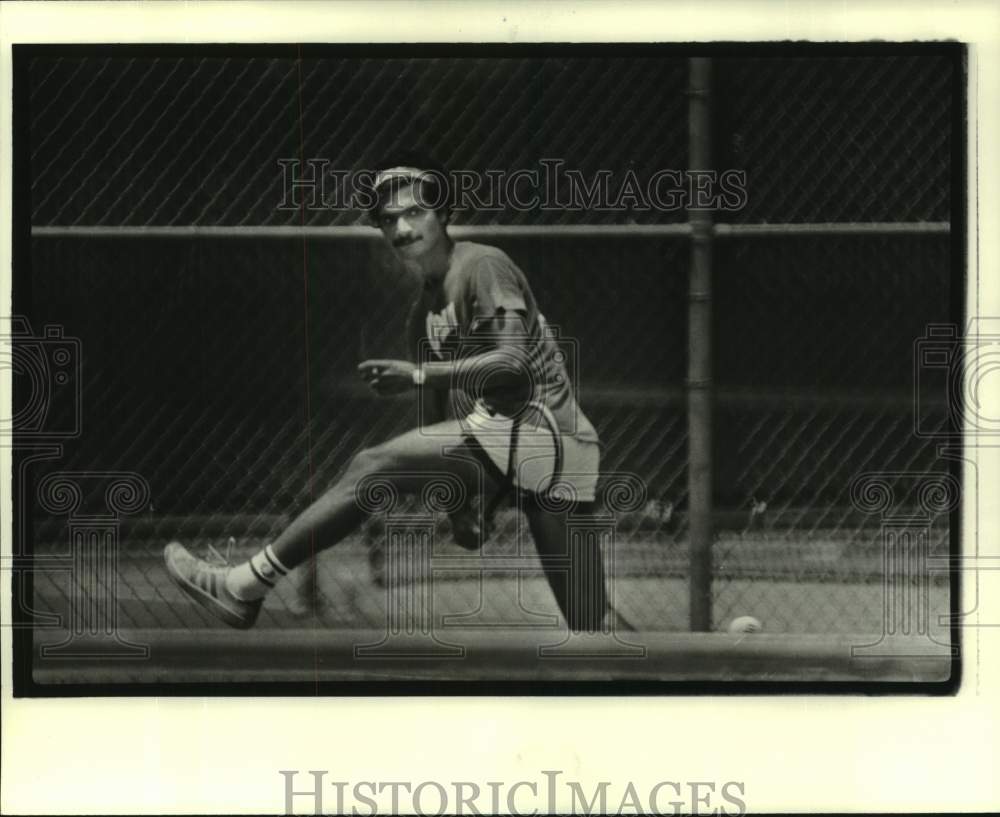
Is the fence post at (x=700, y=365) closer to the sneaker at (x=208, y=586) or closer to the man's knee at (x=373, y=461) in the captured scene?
the man's knee at (x=373, y=461)

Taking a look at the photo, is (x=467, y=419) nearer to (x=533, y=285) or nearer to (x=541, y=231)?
(x=533, y=285)

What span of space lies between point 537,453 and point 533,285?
0.56m

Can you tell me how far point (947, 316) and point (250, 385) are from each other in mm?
2349

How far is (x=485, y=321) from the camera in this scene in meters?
4.36

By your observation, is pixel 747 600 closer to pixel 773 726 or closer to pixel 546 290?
pixel 773 726

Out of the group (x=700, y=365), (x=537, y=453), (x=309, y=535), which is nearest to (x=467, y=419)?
(x=537, y=453)

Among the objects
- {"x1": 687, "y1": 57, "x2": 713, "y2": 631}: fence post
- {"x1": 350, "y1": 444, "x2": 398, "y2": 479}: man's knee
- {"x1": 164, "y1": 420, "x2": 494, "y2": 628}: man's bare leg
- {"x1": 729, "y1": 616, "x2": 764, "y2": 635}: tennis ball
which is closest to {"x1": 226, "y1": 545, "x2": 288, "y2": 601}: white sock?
{"x1": 164, "y1": 420, "x2": 494, "y2": 628}: man's bare leg

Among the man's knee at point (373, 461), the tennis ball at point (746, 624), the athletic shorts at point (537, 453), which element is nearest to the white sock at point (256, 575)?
the man's knee at point (373, 461)

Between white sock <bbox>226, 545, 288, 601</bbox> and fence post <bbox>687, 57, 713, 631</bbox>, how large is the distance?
4.59 ft

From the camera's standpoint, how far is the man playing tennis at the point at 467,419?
435 centimetres

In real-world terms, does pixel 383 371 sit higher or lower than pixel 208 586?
higher

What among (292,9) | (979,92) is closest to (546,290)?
(292,9)

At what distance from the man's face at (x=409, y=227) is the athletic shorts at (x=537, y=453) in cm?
56

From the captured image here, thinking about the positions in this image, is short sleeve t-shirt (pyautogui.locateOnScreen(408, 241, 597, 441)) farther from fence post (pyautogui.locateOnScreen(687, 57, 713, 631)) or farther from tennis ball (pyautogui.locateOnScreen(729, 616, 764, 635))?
tennis ball (pyautogui.locateOnScreen(729, 616, 764, 635))
